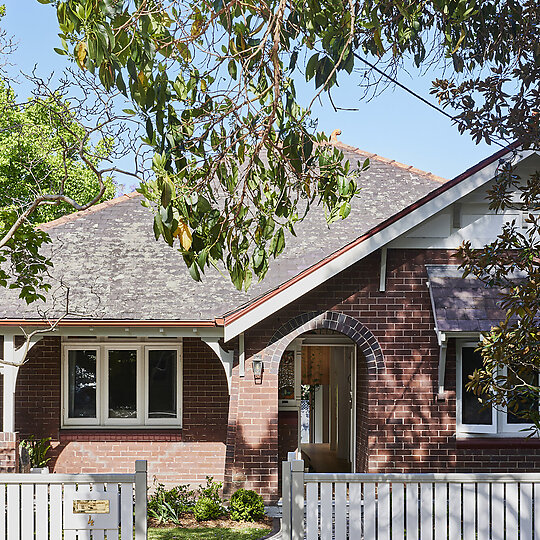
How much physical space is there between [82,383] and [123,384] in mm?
778

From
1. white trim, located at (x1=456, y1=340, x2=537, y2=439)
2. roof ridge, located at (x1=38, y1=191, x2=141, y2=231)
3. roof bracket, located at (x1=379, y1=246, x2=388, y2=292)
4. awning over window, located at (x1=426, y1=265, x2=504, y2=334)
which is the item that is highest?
roof ridge, located at (x1=38, y1=191, x2=141, y2=231)

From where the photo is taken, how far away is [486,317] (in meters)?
11.5

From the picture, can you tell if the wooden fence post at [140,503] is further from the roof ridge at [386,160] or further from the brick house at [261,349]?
the roof ridge at [386,160]

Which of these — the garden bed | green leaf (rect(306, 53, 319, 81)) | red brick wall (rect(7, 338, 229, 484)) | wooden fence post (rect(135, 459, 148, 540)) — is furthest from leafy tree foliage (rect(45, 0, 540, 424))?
red brick wall (rect(7, 338, 229, 484))

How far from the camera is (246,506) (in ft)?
37.7

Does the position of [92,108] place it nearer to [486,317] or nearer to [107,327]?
[107,327]

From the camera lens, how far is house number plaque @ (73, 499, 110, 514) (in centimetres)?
727

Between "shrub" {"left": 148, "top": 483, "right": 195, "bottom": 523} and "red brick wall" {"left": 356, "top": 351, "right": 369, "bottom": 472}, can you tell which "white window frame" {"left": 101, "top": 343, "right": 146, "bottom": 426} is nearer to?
"shrub" {"left": 148, "top": 483, "right": 195, "bottom": 523}

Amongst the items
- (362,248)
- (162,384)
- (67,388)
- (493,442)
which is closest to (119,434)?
(162,384)

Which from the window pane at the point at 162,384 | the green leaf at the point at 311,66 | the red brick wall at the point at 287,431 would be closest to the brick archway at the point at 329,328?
the red brick wall at the point at 287,431

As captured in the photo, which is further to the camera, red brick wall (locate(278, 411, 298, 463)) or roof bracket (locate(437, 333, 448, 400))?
red brick wall (locate(278, 411, 298, 463))

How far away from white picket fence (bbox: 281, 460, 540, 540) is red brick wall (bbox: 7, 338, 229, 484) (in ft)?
23.0

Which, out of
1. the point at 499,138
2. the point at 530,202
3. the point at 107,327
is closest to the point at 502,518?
the point at 530,202

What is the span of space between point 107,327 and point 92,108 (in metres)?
5.20
